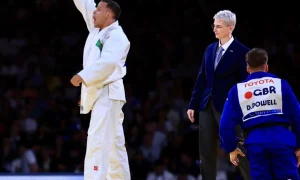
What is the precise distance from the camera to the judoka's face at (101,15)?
6008 mm

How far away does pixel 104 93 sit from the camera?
19.2ft

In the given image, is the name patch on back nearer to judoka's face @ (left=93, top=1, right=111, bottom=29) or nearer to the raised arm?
judoka's face @ (left=93, top=1, right=111, bottom=29)

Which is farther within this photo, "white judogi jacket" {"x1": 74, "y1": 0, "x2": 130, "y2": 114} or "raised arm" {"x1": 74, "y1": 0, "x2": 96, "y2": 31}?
"raised arm" {"x1": 74, "y1": 0, "x2": 96, "y2": 31}

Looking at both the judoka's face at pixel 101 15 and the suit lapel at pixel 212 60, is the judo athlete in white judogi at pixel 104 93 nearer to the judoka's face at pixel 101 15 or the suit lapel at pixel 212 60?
the judoka's face at pixel 101 15

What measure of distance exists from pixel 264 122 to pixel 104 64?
150 cm

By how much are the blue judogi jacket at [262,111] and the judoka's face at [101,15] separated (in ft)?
5.14

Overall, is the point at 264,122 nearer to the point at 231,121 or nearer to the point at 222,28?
the point at 231,121

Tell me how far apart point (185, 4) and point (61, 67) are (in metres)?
2.19

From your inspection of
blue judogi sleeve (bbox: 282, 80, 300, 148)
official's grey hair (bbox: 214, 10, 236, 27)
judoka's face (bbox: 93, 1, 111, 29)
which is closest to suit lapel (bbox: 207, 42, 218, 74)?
official's grey hair (bbox: 214, 10, 236, 27)

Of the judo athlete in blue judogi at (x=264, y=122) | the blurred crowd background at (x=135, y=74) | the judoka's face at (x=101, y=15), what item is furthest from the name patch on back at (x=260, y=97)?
the blurred crowd background at (x=135, y=74)

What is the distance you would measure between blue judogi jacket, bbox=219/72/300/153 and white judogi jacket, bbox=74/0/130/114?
121cm

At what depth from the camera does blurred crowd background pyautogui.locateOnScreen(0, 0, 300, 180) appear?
369 inches

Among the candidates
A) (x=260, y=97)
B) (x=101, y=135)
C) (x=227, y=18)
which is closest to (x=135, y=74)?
(x=227, y=18)

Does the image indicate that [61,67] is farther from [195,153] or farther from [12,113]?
[195,153]
